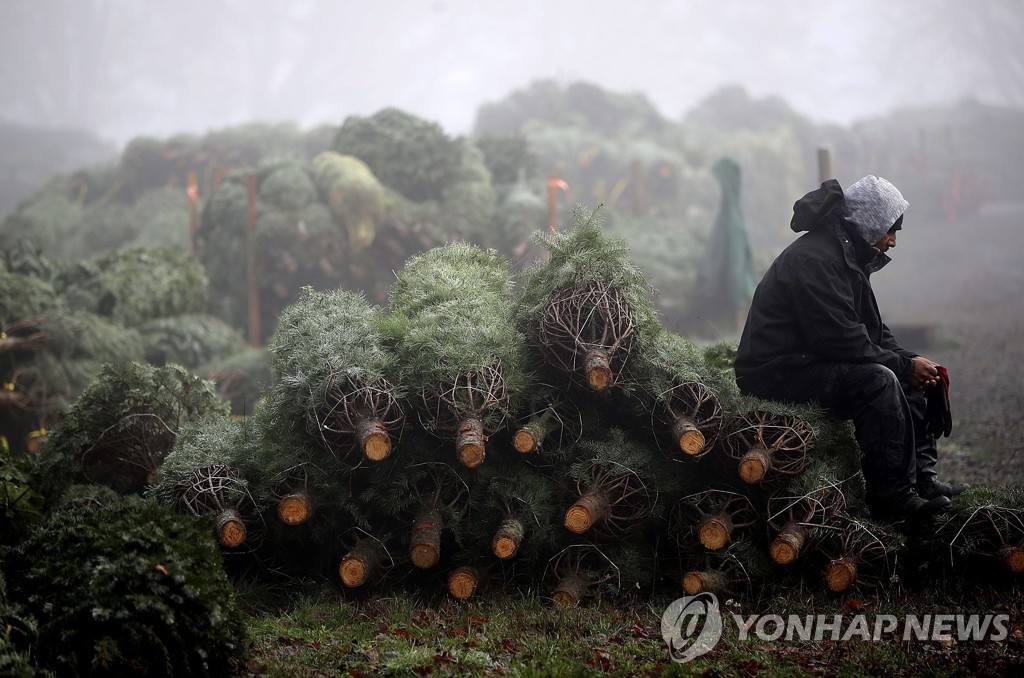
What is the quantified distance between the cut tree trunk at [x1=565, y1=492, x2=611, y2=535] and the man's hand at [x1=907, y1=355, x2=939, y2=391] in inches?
76.2

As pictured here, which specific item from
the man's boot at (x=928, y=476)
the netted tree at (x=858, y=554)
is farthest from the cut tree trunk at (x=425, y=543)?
the man's boot at (x=928, y=476)

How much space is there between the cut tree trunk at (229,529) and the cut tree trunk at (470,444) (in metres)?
1.26

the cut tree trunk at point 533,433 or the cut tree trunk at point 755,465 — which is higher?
the cut tree trunk at point 533,433

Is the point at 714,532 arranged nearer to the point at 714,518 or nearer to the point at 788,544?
the point at 714,518

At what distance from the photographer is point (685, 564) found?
4727mm

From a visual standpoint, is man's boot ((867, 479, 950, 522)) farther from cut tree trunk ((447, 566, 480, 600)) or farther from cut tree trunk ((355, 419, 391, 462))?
cut tree trunk ((355, 419, 391, 462))

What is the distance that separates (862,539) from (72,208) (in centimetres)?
1797

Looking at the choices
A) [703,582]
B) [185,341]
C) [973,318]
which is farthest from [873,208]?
[973,318]

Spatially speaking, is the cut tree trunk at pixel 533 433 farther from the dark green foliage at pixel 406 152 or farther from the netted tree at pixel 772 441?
the dark green foliage at pixel 406 152

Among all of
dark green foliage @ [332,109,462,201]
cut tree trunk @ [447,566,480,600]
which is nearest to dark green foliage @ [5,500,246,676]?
cut tree trunk @ [447,566,480,600]

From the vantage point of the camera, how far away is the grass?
3.57 metres

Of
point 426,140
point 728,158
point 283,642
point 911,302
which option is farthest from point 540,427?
point 911,302

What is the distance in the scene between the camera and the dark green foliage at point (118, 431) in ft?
→ 18.2

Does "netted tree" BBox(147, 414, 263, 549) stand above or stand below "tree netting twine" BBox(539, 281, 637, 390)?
below
